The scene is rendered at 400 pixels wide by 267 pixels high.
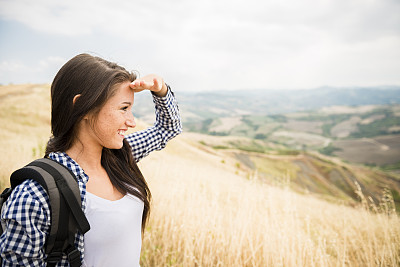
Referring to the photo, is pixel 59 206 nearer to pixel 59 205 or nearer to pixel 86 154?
pixel 59 205

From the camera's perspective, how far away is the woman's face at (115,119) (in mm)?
1678

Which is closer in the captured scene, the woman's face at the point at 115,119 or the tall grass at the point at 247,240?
the woman's face at the point at 115,119

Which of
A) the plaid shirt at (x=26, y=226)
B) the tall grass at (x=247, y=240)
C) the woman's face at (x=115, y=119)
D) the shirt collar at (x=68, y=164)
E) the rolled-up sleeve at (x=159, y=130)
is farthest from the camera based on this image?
the tall grass at (x=247, y=240)

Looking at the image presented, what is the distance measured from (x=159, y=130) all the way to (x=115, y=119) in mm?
716

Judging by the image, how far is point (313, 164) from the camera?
7338 centimetres

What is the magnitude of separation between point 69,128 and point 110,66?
0.51m

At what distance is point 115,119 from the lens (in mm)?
1696

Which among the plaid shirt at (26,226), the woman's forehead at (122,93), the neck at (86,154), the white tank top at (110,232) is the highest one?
the woman's forehead at (122,93)

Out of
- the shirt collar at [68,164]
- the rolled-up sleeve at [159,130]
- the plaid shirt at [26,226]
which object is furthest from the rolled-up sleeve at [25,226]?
the rolled-up sleeve at [159,130]

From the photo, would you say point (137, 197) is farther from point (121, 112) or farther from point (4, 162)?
point (4, 162)

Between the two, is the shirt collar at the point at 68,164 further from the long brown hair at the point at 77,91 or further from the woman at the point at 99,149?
the long brown hair at the point at 77,91

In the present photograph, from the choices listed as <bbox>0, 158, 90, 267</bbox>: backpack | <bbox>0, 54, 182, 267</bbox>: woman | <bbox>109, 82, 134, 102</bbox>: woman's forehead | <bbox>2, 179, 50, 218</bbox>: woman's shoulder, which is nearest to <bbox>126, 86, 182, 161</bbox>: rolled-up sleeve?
<bbox>0, 54, 182, 267</bbox>: woman

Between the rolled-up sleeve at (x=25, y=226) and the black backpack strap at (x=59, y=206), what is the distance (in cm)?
4

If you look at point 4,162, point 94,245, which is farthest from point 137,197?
point 4,162
